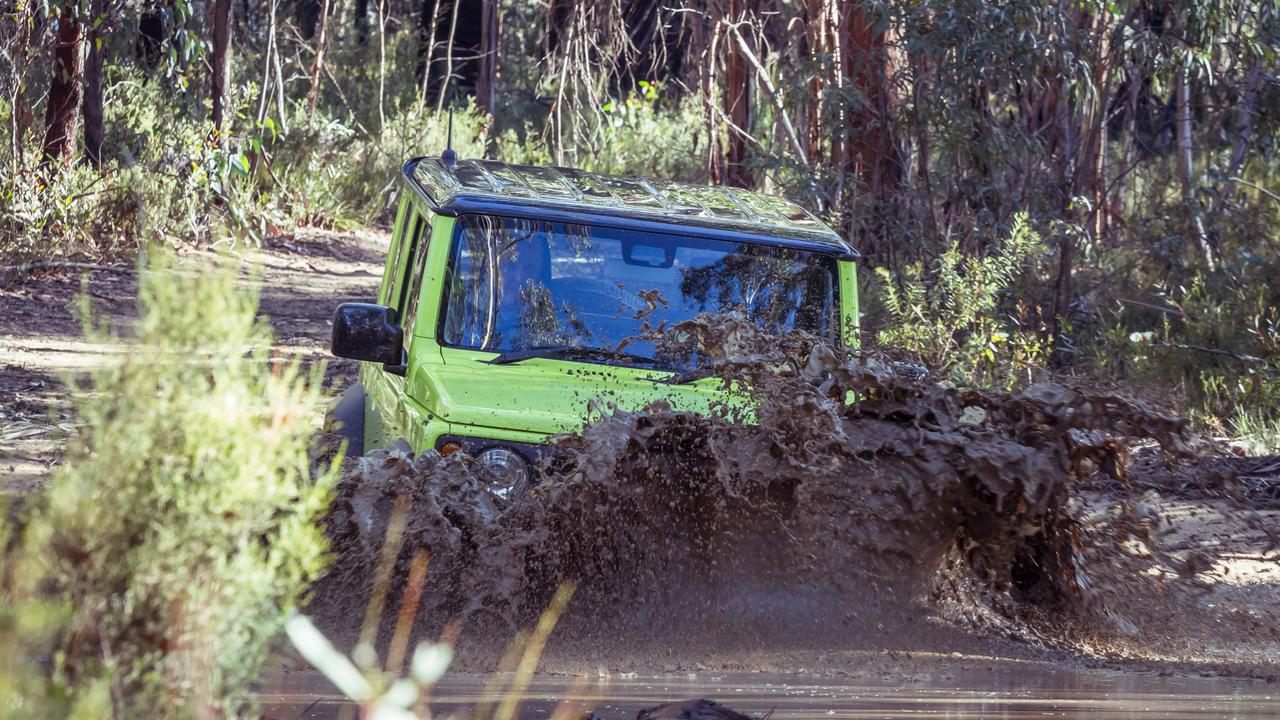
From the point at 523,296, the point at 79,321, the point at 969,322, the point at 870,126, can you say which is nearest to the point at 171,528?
the point at 523,296

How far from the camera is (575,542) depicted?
16.3 feet

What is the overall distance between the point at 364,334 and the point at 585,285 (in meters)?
0.87

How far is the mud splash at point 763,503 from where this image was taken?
4895 millimetres

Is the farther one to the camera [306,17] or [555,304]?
[306,17]

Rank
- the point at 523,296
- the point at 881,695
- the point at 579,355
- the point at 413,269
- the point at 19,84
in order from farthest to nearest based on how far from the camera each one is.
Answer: the point at 19,84
the point at 413,269
the point at 523,296
the point at 579,355
the point at 881,695

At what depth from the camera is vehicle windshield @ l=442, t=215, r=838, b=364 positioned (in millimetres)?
5531

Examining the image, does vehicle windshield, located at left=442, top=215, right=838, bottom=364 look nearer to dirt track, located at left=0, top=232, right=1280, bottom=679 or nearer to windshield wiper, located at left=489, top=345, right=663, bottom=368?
windshield wiper, located at left=489, top=345, right=663, bottom=368

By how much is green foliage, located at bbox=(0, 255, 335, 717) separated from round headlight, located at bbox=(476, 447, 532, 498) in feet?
7.60

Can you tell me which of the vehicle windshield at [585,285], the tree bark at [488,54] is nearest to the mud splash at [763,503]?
the vehicle windshield at [585,285]

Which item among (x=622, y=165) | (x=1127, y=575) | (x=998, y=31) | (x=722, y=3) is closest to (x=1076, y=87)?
(x=998, y=31)

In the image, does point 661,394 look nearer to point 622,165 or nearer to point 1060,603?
point 1060,603

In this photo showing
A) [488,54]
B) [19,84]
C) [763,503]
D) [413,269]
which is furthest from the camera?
[488,54]

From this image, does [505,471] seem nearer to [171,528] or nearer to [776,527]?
[776,527]

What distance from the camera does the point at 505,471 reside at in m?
4.97
